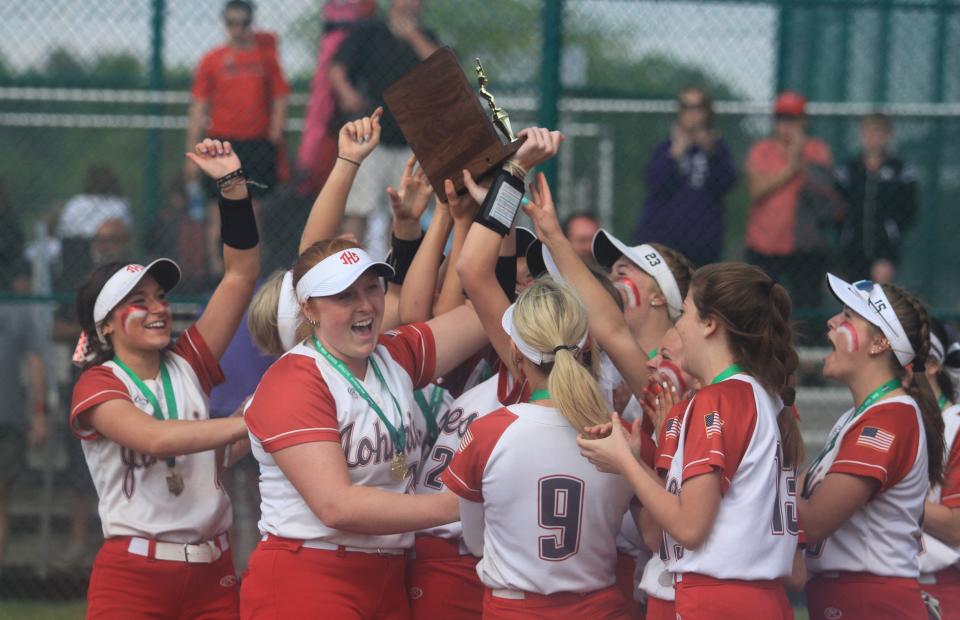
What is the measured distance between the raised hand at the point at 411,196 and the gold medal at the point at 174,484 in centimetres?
106

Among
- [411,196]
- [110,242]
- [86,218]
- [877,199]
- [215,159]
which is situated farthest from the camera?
[877,199]

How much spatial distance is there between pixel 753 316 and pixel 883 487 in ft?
2.21

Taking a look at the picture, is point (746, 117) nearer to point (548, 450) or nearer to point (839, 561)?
point (839, 561)

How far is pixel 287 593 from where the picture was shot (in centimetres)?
308

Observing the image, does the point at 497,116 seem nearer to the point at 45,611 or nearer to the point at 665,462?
the point at 665,462

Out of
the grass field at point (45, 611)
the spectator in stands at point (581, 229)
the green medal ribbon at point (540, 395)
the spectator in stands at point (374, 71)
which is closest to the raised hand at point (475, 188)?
the green medal ribbon at point (540, 395)

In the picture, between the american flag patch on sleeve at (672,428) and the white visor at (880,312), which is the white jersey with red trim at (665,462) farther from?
the white visor at (880,312)

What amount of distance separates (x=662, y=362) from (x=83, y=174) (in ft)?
13.8

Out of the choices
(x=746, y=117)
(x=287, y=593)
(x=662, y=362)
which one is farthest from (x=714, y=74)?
(x=287, y=593)

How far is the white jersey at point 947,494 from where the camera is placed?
12.6 ft

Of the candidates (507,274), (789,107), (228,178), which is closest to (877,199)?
(789,107)

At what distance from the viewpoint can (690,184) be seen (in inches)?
243

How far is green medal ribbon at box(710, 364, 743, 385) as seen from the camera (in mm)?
3057

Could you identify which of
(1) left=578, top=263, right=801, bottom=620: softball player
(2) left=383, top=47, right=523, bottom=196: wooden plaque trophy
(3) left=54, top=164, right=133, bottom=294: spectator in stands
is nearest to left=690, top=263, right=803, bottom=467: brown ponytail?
(1) left=578, top=263, right=801, bottom=620: softball player
